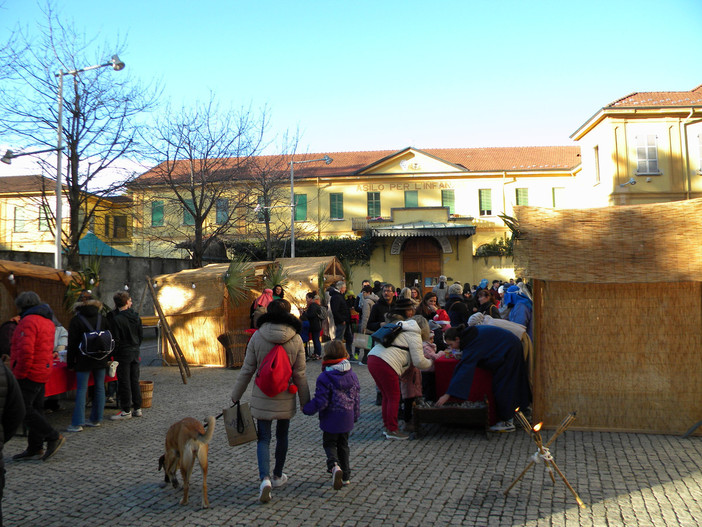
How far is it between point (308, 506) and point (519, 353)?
133 inches

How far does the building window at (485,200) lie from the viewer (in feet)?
136

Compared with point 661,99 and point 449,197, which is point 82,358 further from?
point 449,197

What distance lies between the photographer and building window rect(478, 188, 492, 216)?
136ft

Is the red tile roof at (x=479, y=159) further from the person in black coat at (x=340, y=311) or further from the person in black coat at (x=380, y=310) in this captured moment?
the person in black coat at (x=380, y=310)

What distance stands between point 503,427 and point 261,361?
356 centimetres

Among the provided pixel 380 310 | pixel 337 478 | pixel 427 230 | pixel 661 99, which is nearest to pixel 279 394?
pixel 337 478

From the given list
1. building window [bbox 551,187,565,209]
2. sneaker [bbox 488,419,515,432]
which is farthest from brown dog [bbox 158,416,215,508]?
building window [bbox 551,187,565,209]

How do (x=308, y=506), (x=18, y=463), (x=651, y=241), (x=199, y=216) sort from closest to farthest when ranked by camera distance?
1. (x=308, y=506)
2. (x=18, y=463)
3. (x=651, y=241)
4. (x=199, y=216)

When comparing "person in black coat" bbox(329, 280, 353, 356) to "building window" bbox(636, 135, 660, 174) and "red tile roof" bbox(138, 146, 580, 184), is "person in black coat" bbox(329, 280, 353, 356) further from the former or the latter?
"red tile roof" bbox(138, 146, 580, 184)

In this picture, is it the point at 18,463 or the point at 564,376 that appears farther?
the point at 564,376

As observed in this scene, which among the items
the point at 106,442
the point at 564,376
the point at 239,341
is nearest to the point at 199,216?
the point at 239,341

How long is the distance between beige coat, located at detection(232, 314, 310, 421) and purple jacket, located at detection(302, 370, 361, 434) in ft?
0.45

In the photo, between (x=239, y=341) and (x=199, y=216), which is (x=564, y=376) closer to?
(x=239, y=341)

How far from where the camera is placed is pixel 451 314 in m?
10.1
